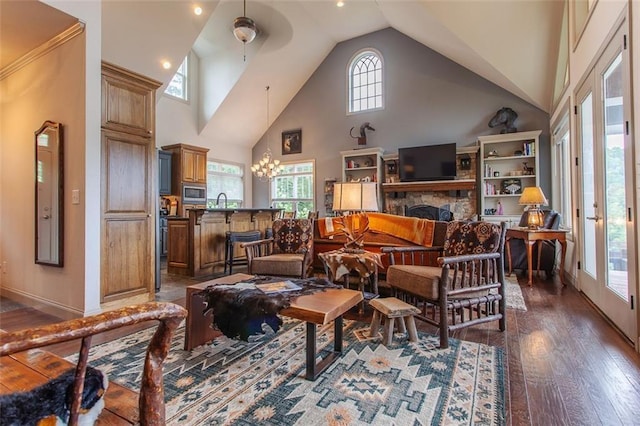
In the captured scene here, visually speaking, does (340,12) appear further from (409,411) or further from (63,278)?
(409,411)

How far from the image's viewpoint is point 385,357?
2.08 meters

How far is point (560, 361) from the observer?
204 centimetres

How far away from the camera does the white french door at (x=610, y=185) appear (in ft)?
7.54

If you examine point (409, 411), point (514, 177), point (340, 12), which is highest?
point (340, 12)

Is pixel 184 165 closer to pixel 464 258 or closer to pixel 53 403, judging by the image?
pixel 464 258

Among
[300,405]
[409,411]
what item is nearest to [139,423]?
[300,405]

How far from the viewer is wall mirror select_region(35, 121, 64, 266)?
9.93ft

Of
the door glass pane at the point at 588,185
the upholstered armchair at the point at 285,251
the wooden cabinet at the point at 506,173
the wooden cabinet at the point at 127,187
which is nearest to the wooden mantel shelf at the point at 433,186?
the wooden cabinet at the point at 506,173

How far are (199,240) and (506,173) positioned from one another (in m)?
5.98

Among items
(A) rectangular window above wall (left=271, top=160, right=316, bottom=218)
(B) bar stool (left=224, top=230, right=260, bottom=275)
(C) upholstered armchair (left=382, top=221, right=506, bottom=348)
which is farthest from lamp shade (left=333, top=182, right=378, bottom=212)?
(A) rectangular window above wall (left=271, top=160, right=316, bottom=218)

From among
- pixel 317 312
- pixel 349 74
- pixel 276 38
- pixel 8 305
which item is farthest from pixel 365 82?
pixel 8 305

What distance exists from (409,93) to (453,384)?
6929 millimetres

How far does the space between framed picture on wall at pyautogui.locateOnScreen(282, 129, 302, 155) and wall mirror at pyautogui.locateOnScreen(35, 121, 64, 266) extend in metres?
6.14

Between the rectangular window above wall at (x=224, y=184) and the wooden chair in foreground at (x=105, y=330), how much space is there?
7392mm
